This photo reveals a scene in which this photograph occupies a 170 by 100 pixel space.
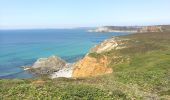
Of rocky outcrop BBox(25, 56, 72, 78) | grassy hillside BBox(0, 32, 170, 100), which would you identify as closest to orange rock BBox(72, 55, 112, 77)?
rocky outcrop BBox(25, 56, 72, 78)

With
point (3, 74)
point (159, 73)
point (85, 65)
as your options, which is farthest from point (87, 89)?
point (3, 74)

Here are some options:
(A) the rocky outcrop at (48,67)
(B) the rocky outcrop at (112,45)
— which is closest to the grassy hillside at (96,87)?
(B) the rocky outcrop at (112,45)

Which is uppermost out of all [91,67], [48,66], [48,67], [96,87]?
[96,87]

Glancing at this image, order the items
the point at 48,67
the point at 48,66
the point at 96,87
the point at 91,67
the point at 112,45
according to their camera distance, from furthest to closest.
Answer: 1. the point at 48,66
2. the point at 48,67
3. the point at 112,45
4. the point at 91,67
5. the point at 96,87

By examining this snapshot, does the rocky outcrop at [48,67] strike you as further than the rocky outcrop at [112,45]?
Yes

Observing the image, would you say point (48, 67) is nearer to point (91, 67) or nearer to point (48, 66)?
point (48, 66)

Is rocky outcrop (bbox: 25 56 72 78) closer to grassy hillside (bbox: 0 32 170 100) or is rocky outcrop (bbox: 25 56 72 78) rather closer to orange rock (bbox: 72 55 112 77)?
orange rock (bbox: 72 55 112 77)

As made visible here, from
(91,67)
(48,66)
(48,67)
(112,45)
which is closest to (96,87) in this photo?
(91,67)

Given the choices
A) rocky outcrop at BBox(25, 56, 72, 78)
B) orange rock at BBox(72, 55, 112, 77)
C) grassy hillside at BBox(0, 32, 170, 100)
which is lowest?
rocky outcrop at BBox(25, 56, 72, 78)

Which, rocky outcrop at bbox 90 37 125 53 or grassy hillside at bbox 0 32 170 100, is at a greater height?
grassy hillside at bbox 0 32 170 100

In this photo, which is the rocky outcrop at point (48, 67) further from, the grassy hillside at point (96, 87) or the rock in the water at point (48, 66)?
the grassy hillside at point (96, 87)

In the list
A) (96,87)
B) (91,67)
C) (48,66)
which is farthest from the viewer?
(48,66)
